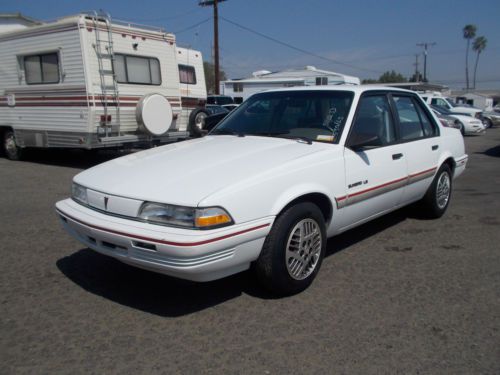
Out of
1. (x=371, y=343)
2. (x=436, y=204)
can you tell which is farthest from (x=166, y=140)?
(x=371, y=343)

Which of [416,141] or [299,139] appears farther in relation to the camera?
[416,141]

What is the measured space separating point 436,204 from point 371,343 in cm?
308

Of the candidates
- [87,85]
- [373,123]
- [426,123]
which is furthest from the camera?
[87,85]

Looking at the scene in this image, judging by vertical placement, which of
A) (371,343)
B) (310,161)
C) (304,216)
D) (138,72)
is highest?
(138,72)

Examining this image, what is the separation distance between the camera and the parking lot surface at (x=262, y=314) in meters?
2.56

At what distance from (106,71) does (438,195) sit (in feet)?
22.1

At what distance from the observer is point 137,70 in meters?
9.77

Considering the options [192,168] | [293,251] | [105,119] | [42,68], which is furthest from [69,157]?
[293,251]

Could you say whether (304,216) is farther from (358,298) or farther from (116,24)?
(116,24)

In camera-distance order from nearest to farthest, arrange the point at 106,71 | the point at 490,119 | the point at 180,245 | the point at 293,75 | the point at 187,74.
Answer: the point at 180,245 → the point at 106,71 → the point at 187,74 → the point at 490,119 → the point at 293,75

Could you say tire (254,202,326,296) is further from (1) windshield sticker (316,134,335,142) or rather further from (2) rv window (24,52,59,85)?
(2) rv window (24,52,59,85)

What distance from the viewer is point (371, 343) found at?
273 centimetres

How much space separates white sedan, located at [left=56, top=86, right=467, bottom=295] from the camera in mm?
2834

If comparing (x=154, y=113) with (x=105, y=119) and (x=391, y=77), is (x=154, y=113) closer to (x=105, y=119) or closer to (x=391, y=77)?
(x=105, y=119)
